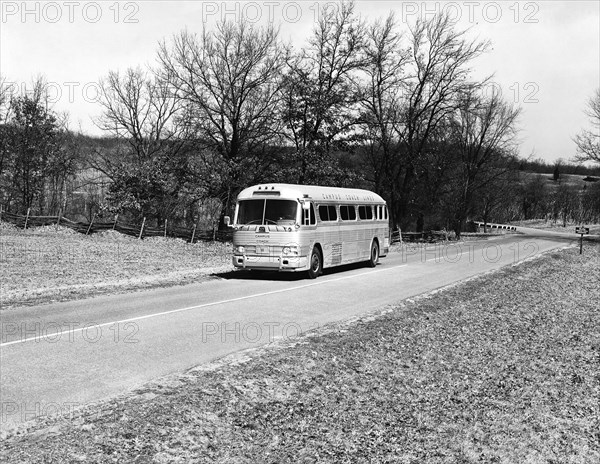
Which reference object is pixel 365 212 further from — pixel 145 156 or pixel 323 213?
pixel 145 156

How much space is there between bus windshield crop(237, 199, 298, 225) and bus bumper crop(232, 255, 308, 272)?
114 centimetres

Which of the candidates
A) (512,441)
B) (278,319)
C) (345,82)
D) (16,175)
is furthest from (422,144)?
(512,441)

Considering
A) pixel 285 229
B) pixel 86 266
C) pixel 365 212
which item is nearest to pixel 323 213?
pixel 285 229

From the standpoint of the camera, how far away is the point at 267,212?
1769cm

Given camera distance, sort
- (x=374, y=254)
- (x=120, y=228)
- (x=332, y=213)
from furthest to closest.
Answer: (x=120, y=228) < (x=374, y=254) < (x=332, y=213)

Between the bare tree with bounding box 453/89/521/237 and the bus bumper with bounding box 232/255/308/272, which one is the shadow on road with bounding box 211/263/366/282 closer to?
the bus bumper with bounding box 232/255/308/272

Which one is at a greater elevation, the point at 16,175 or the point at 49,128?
the point at 49,128

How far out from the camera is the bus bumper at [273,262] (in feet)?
56.5

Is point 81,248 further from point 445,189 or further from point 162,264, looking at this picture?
point 445,189

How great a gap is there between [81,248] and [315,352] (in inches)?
809

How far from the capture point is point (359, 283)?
17.5 metres

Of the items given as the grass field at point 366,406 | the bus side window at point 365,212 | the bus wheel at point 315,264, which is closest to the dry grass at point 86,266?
the bus wheel at point 315,264

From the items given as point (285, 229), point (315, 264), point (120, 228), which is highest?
point (285, 229)

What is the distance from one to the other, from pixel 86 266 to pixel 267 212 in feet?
23.4
